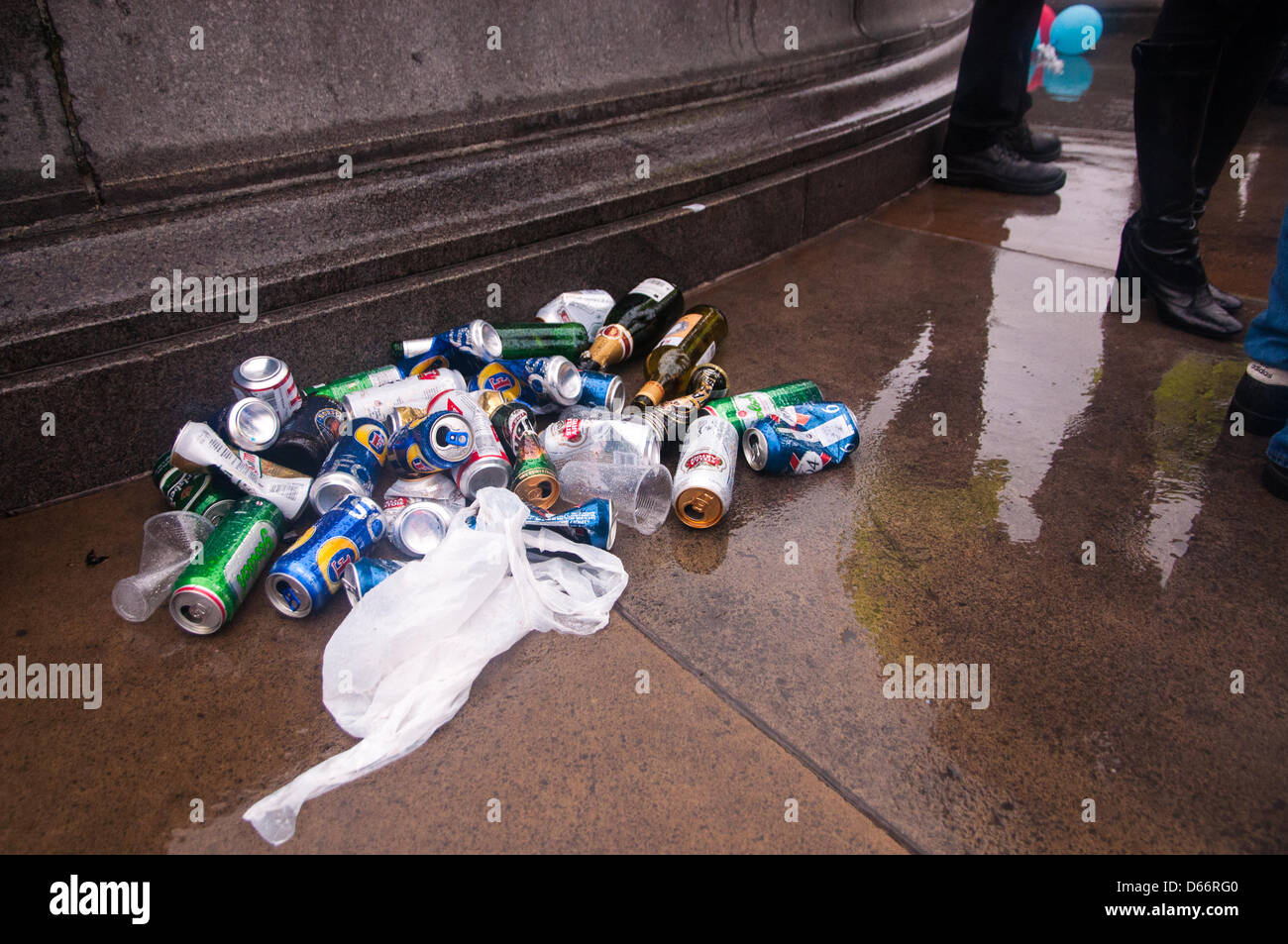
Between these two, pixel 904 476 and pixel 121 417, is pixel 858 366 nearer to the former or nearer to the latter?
pixel 904 476

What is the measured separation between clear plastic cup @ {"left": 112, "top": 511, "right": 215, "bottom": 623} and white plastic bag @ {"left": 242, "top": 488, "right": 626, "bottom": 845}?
1.86ft

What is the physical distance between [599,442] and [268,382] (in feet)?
2.89

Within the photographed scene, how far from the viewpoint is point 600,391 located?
7.84ft

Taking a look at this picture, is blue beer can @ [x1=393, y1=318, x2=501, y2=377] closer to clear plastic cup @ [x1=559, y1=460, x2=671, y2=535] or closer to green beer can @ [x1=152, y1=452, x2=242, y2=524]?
clear plastic cup @ [x1=559, y1=460, x2=671, y2=535]

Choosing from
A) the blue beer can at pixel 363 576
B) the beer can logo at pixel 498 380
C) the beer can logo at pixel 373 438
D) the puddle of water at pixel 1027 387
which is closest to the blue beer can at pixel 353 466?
the beer can logo at pixel 373 438

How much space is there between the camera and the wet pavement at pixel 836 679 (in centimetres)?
133

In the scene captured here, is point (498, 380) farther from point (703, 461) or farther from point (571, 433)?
point (703, 461)

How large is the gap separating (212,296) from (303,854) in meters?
1.55

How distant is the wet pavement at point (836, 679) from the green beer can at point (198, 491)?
167 millimetres

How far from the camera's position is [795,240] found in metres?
3.64

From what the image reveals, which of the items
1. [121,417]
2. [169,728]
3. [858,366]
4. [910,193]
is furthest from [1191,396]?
[121,417]
